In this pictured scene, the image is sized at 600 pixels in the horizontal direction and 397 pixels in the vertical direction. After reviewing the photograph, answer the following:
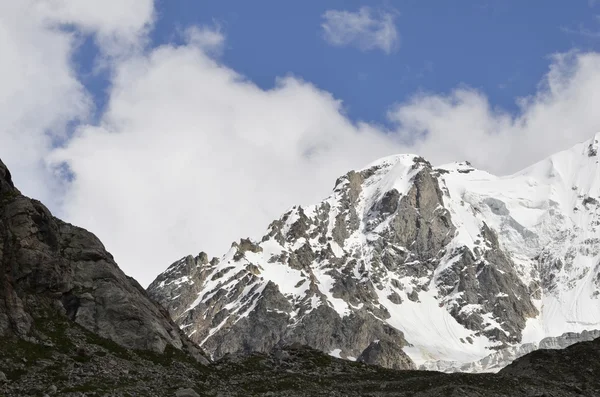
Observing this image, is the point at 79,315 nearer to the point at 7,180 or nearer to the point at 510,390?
the point at 7,180

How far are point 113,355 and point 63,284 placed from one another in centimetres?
1339

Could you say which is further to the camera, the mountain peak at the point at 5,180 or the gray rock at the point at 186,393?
the mountain peak at the point at 5,180

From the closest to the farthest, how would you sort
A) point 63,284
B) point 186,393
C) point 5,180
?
point 186,393, point 63,284, point 5,180

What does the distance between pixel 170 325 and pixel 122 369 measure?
951 inches

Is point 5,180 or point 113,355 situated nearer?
point 113,355

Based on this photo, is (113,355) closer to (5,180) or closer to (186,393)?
(186,393)

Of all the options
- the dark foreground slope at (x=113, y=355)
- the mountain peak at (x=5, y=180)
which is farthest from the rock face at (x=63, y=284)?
the dark foreground slope at (x=113, y=355)

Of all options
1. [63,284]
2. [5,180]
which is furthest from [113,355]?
[5,180]

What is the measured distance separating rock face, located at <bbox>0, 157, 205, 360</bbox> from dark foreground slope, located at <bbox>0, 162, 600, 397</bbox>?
136 millimetres

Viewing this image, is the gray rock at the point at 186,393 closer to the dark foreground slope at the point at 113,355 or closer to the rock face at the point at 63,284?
the dark foreground slope at the point at 113,355

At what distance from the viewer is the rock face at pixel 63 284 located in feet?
292

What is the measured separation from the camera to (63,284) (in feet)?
313

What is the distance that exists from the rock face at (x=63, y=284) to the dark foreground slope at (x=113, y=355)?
0.45ft

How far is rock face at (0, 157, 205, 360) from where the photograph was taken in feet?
292
